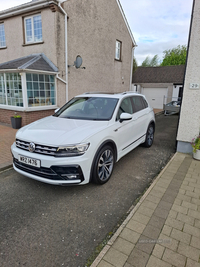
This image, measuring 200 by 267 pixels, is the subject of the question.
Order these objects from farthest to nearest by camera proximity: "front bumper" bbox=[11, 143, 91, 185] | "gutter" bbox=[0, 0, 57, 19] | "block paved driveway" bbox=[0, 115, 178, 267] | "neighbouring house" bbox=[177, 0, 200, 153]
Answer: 1. "gutter" bbox=[0, 0, 57, 19]
2. "neighbouring house" bbox=[177, 0, 200, 153]
3. "front bumper" bbox=[11, 143, 91, 185]
4. "block paved driveway" bbox=[0, 115, 178, 267]

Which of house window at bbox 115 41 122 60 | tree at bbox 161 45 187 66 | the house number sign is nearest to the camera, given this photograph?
the house number sign

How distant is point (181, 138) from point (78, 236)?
4125 millimetres

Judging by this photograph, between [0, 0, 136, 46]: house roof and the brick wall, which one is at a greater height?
[0, 0, 136, 46]: house roof

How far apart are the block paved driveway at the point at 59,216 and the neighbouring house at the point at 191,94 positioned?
5.64 ft

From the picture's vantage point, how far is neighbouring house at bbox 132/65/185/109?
63.9ft

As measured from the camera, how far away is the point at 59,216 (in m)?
2.82

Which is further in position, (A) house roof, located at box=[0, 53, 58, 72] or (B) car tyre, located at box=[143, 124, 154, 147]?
(A) house roof, located at box=[0, 53, 58, 72]

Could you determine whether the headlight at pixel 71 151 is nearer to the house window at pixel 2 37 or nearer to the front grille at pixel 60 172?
the front grille at pixel 60 172

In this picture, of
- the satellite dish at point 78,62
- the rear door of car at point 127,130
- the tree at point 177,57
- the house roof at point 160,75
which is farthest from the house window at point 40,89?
the tree at point 177,57

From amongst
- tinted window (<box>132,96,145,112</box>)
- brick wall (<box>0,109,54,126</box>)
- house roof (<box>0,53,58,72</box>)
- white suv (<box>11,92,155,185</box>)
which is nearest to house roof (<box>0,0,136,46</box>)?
house roof (<box>0,53,58,72</box>)

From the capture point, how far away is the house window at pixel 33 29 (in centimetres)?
935

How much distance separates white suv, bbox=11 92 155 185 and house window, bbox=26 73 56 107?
15.4ft

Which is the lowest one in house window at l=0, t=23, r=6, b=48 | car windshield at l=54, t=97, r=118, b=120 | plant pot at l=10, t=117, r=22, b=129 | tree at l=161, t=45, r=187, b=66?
plant pot at l=10, t=117, r=22, b=129

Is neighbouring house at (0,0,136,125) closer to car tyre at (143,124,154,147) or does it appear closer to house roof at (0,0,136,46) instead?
house roof at (0,0,136,46)
